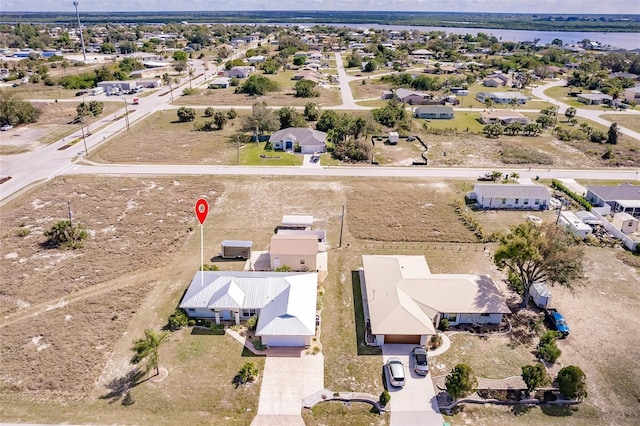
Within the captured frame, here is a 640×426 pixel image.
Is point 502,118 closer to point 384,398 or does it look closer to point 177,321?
point 384,398

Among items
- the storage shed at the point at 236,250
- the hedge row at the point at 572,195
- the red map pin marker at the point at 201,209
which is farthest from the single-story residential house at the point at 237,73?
the red map pin marker at the point at 201,209

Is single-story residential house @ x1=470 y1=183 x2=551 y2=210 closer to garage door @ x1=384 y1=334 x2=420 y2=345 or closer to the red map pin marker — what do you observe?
garage door @ x1=384 y1=334 x2=420 y2=345

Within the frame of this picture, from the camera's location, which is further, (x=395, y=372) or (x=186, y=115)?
(x=186, y=115)

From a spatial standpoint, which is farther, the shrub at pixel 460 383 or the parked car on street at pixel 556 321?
the parked car on street at pixel 556 321

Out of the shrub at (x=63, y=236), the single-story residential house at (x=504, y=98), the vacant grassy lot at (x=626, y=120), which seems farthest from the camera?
the single-story residential house at (x=504, y=98)

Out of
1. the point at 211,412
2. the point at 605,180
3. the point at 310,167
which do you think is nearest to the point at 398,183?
the point at 310,167

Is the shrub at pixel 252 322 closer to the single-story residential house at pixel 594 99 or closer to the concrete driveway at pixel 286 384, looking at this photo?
the concrete driveway at pixel 286 384

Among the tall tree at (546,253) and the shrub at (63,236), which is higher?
the tall tree at (546,253)

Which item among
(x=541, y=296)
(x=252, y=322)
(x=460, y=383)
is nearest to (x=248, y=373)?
(x=252, y=322)
